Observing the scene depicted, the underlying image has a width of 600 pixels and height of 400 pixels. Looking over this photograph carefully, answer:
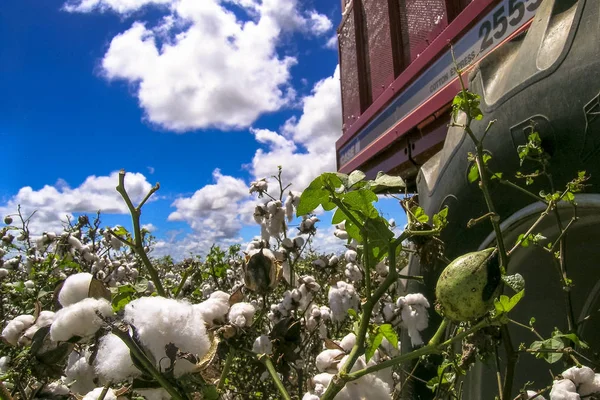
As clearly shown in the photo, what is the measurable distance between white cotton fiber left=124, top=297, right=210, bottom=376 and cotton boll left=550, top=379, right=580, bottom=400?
1.56 ft

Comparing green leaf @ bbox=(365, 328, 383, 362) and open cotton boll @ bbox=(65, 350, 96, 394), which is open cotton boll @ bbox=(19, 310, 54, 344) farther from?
green leaf @ bbox=(365, 328, 383, 362)

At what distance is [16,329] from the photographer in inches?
33.5

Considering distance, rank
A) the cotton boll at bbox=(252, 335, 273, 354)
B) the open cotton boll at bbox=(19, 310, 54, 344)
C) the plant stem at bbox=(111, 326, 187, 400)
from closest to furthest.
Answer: the plant stem at bbox=(111, 326, 187, 400) → the open cotton boll at bbox=(19, 310, 54, 344) → the cotton boll at bbox=(252, 335, 273, 354)

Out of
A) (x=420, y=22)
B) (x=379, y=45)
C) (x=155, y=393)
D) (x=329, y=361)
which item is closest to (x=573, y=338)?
(x=329, y=361)

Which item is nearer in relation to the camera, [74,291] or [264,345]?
[74,291]

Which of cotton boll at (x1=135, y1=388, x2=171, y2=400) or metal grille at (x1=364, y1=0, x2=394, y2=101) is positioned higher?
metal grille at (x1=364, y1=0, x2=394, y2=101)

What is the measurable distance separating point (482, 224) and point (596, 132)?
558 millimetres

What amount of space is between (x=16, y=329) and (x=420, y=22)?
3091mm

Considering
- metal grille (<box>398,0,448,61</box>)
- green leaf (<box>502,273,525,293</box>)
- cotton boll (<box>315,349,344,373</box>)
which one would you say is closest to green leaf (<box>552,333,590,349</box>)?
green leaf (<box>502,273,525,293</box>)

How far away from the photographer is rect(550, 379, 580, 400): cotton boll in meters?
0.66

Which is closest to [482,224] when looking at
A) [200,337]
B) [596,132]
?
[596,132]

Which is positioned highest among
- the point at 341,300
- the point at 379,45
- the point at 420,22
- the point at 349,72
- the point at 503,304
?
the point at 349,72

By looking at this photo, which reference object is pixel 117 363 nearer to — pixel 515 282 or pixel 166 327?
pixel 166 327

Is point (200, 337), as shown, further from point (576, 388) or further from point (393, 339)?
point (576, 388)
